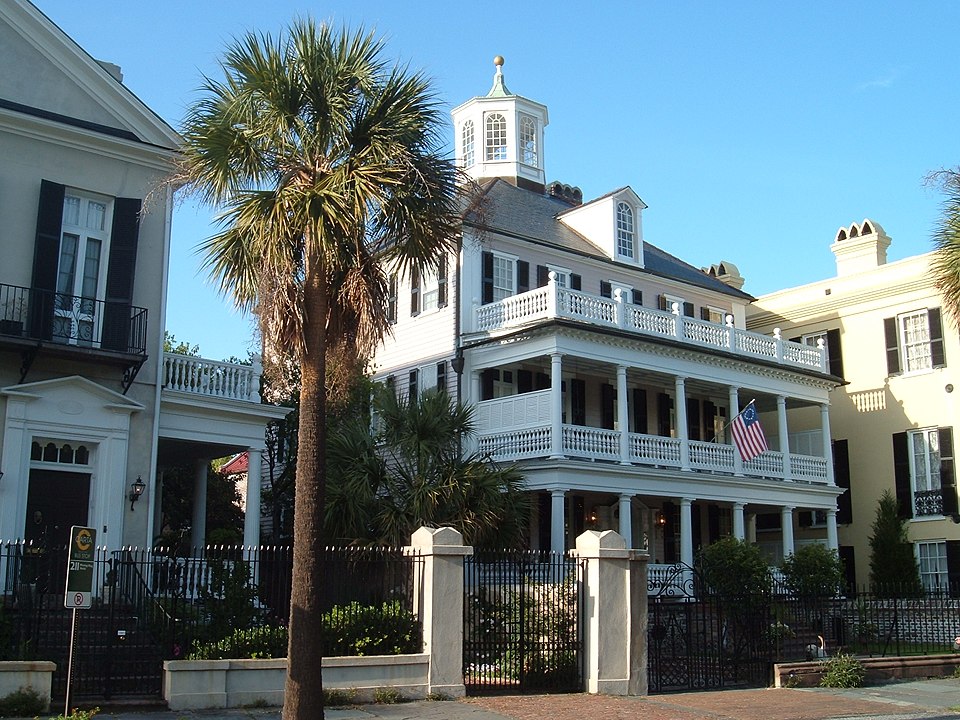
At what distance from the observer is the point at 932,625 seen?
24516mm

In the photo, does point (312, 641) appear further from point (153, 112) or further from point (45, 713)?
point (153, 112)

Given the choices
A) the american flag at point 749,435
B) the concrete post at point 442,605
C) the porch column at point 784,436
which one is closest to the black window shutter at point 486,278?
the american flag at point 749,435

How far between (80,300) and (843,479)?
25702mm

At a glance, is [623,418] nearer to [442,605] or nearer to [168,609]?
[442,605]

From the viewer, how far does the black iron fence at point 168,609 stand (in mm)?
13961

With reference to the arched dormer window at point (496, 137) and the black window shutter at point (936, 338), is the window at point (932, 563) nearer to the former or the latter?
the black window shutter at point (936, 338)

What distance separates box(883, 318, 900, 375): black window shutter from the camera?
114 ft

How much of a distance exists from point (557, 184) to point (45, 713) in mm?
28016

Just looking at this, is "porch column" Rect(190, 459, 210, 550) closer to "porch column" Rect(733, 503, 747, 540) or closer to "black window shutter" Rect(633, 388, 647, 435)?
"black window shutter" Rect(633, 388, 647, 435)

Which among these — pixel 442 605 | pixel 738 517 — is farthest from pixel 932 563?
pixel 442 605

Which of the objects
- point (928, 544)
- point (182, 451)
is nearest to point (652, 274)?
point (928, 544)

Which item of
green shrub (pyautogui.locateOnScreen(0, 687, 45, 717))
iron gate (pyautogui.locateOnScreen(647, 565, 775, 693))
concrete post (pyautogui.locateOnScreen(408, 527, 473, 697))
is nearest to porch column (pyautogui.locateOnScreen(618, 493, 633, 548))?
iron gate (pyautogui.locateOnScreen(647, 565, 775, 693))

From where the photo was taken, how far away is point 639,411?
3203cm

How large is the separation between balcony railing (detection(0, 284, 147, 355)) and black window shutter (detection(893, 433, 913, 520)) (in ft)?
79.3
